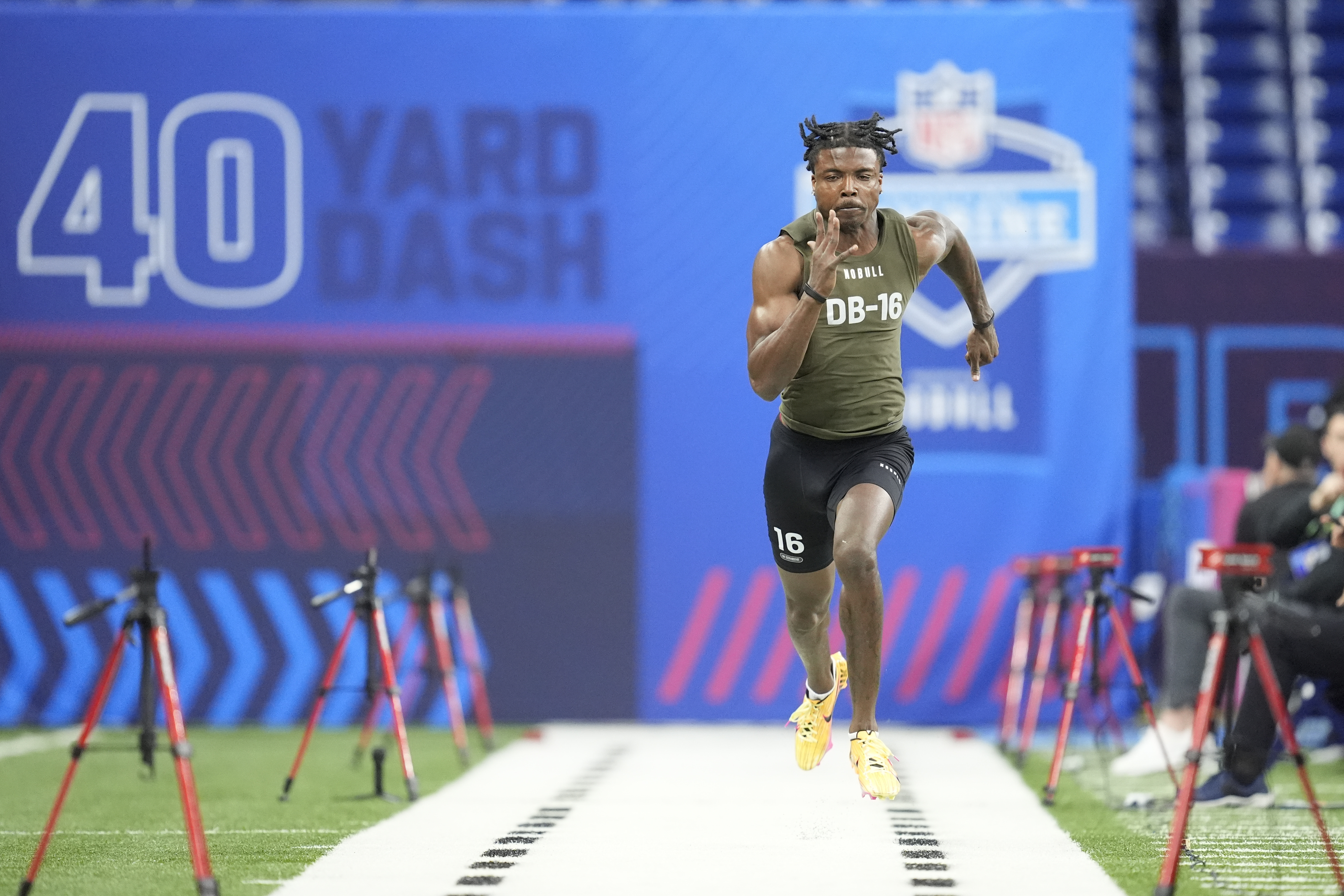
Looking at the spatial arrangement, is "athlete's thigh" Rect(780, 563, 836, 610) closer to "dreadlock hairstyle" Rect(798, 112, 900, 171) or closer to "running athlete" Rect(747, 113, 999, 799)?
"running athlete" Rect(747, 113, 999, 799)

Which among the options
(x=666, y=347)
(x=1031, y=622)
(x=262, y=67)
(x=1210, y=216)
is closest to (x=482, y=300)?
(x=666, y=347)

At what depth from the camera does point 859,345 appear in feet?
16.9

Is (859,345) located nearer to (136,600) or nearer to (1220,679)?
(1220,679)

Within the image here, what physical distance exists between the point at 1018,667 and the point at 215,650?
442cm

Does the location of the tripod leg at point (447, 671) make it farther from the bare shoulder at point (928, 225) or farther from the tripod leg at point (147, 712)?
the bare shoulder at point (928, 225)

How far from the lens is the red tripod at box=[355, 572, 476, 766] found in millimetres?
7566

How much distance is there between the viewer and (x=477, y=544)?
9.46m

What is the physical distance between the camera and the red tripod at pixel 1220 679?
3.94 meters

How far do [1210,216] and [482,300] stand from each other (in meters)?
7.55

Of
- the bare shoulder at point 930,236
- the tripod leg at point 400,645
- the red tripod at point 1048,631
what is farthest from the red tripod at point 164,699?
the red tripod at point 1048,631

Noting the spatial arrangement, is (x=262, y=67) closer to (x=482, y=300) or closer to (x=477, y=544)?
(x=482, y=300)

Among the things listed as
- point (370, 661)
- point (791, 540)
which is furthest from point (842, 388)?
point (370, 661)

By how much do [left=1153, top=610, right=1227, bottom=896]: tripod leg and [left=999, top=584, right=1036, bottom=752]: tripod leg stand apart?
4.00 metres

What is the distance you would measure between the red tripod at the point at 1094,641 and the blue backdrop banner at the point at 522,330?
9.87 ft
